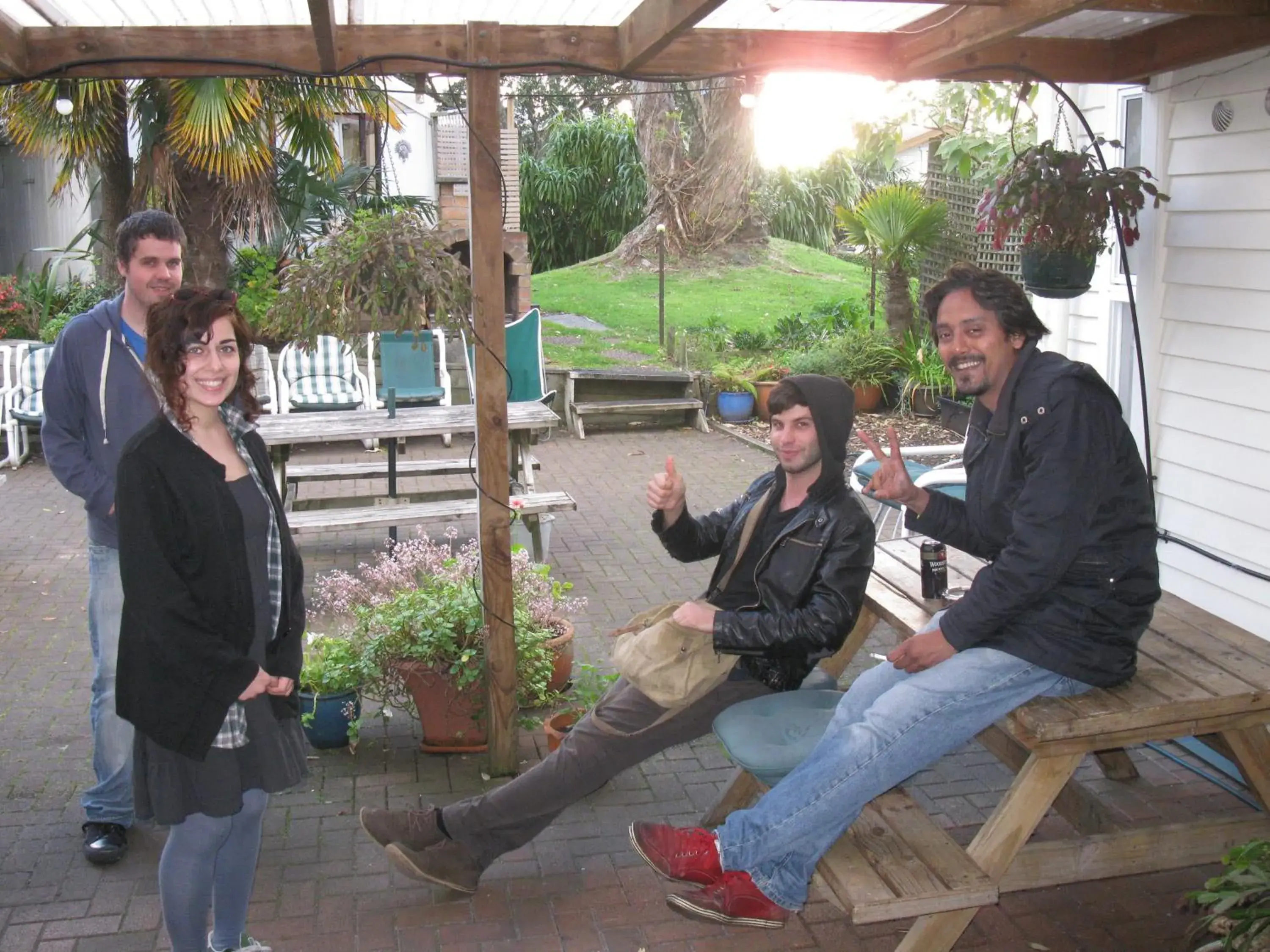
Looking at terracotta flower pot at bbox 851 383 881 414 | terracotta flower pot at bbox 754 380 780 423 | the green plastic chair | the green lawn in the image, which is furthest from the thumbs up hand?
the green lawn

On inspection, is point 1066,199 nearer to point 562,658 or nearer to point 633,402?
point 562,658

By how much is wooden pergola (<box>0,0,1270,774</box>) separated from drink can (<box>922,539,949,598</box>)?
1429 mm

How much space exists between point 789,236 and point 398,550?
2031 cm

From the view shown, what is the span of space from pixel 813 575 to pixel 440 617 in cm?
166

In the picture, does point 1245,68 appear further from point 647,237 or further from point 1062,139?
point 647,237

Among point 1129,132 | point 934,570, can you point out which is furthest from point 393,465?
point 1129,132

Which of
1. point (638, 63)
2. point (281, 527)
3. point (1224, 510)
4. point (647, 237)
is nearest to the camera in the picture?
point (281, 527)

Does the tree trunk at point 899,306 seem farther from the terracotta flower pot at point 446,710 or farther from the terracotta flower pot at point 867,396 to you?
the terracotta flower pot at point 446,710

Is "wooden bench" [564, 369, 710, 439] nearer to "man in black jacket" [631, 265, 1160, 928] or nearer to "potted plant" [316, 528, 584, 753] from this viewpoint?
"potted plant" [316, 528, 584, 753]

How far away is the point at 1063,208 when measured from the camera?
445 centimetres

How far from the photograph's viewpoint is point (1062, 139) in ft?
21.4

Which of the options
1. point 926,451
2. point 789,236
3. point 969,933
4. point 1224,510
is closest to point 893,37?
point 1224,510

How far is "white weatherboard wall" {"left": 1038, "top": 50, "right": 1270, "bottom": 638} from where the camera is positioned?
4.21m

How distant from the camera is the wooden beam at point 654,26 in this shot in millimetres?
3420
